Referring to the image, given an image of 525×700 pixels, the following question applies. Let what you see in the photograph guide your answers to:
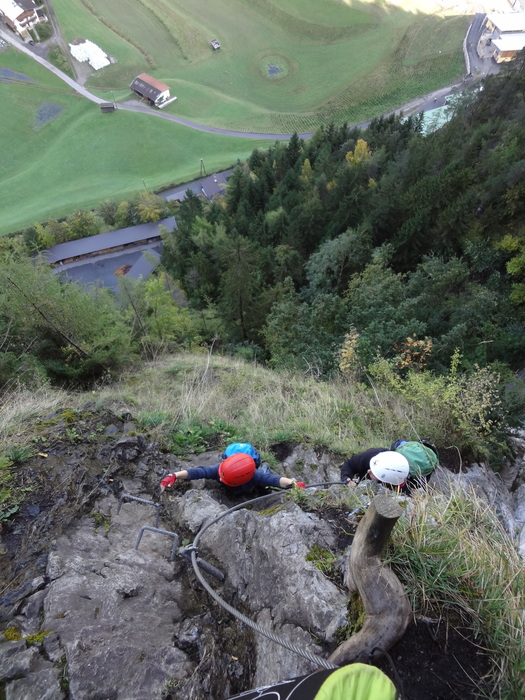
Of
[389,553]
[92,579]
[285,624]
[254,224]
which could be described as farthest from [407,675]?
[254,224]

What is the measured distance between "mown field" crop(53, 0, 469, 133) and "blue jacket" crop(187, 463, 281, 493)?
187ft

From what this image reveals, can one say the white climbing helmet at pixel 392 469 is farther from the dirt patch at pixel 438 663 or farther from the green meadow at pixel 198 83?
the green meadow at pixel 198 83

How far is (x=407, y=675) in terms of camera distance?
2.27 m

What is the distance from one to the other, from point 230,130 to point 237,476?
188 ft

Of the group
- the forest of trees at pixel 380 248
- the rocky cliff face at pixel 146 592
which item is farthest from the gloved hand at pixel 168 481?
the forest of trees at pixel 380 248

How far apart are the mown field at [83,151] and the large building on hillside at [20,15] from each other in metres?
14.6

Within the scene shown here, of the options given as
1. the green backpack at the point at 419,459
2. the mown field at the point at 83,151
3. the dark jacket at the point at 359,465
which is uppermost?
the mown field at the point at 83,151

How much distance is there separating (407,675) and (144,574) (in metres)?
2.32

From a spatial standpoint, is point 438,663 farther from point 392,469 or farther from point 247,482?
point 247,482

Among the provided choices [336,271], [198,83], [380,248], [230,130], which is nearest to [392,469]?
[380,248]

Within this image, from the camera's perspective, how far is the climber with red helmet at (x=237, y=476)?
452cm

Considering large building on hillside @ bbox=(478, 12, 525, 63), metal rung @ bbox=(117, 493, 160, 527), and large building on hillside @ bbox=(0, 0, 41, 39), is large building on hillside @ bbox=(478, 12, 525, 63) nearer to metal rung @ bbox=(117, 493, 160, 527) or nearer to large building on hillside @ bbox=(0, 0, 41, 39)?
large building on hillside @ bbox=(0, 0, 41, 39)

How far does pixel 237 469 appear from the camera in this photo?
4.50 metres

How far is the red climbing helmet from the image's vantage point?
14.8 feet
